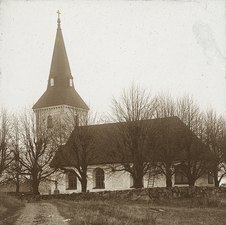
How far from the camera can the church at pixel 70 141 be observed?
1928 inches

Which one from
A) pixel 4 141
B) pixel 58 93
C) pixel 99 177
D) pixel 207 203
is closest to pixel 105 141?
pixel 99 177

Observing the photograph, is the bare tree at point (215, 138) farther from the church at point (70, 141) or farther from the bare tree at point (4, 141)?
the bare tree at point (4, 141)

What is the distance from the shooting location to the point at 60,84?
66688 millimetres

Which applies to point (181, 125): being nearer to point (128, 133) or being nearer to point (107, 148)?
point (128, 133)

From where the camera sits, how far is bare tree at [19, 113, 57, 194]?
155ft

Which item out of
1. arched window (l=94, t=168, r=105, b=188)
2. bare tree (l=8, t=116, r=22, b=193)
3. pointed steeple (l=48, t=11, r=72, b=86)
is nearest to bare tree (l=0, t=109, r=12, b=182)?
bare tree (l=8, t=116, r=22, b=193)

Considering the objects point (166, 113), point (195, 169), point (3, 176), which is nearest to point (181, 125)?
point (166, 113)

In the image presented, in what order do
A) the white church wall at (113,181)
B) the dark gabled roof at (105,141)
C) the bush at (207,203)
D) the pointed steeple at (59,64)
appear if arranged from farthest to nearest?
the pointed steeple at (59,64), the white church wall at (113,181), the dark gabled roof at (105,141), the bush at (207,203)

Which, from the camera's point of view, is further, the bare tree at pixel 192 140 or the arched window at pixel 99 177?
the arched window at pixel 99 177

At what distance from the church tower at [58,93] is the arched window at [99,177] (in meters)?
10.7

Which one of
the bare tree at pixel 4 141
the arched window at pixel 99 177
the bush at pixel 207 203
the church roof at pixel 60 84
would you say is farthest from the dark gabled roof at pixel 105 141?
the bush at pixel 207 203

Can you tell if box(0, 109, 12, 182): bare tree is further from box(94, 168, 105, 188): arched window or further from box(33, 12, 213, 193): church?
box(94, 168, 105, 188): arched window

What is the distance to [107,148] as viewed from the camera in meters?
51.5

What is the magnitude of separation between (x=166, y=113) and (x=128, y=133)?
464 centimetres
